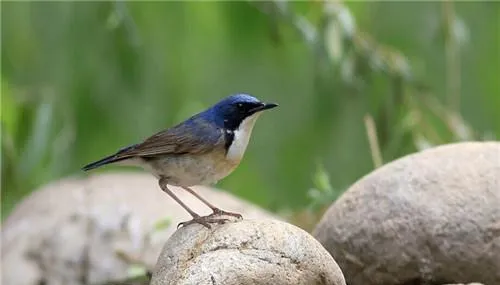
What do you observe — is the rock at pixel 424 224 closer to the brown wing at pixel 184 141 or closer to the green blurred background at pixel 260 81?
the brown wing at pixel 184 141

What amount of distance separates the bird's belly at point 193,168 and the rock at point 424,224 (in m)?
0.37

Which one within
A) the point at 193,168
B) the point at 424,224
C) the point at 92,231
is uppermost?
the point at 193,168

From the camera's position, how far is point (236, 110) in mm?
2020

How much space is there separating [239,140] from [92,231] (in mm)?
1179

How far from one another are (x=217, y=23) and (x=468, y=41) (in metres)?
1.25

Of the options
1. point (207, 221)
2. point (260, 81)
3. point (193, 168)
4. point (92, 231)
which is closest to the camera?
point (207, 221)

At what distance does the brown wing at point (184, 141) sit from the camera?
2.01 m

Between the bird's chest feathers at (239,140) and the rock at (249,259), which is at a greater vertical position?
the bird's chest feathers at (239,140)

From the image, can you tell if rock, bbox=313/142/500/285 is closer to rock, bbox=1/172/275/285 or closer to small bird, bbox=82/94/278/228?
small bird, bbox=82/94/278/228

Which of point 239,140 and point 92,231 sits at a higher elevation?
point 239,140

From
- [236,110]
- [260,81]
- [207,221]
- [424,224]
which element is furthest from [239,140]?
[260,81]

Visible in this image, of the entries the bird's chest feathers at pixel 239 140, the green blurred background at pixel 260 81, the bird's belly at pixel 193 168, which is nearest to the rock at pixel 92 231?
the green blurred background at pixel 260 81

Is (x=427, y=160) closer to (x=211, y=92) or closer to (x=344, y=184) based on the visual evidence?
(x=344, y=184)

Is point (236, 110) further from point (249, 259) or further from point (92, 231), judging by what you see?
point (92, 231)
